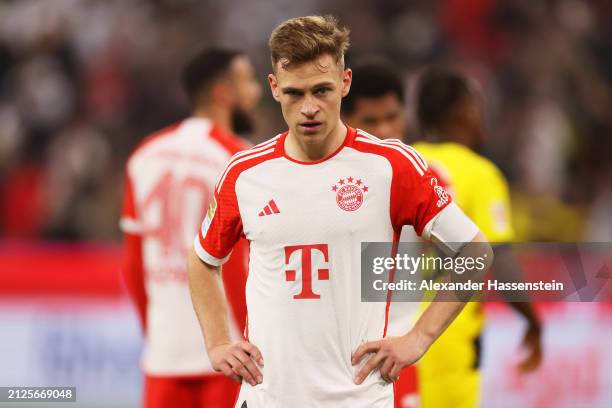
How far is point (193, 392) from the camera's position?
5.70m

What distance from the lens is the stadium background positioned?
1263cm

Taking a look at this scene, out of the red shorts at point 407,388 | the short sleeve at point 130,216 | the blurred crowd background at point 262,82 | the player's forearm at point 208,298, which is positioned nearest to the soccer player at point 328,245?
the player's forearm at point 208,298

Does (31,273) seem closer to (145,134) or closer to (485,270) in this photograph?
(145,134)

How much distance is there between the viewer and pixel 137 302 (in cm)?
601

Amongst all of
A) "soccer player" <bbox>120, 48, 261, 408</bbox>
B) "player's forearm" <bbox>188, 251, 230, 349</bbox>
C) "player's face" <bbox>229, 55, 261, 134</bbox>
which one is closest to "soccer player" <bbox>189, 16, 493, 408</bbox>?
"player's forearm" <bbox>188, 251, 230, 349</bbox>

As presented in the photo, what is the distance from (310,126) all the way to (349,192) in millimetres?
259

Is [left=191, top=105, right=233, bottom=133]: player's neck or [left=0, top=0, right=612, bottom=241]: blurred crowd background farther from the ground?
[left=0, top=0, right=612, bottom=241]: blurred crowd background

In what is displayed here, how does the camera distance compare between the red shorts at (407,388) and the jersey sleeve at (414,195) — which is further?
the red shorts at (407,388)

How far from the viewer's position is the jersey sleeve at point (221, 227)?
157 inches

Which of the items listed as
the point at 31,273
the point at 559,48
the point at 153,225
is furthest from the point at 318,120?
the point at 559,48

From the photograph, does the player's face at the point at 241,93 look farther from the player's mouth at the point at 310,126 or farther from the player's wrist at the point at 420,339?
the player's wrist at the point at 420,339

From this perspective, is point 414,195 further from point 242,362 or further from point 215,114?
point 215,114

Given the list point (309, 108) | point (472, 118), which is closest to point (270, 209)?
point (309, 108)

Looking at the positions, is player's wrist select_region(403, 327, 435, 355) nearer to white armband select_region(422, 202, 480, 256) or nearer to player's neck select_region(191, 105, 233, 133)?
white armband select_region(422, 202, 480, 256)
